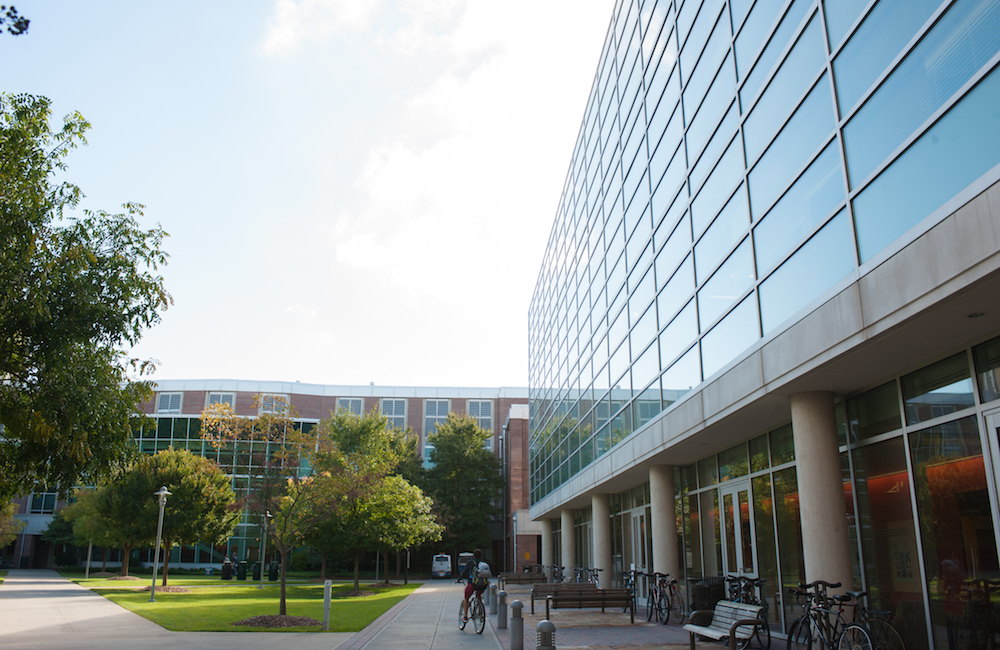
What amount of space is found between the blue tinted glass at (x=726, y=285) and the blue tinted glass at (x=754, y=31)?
3094 millimetres

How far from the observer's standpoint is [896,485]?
9266 mm

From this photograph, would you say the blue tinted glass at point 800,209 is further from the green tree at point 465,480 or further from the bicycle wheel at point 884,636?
the green tree at point 465,480

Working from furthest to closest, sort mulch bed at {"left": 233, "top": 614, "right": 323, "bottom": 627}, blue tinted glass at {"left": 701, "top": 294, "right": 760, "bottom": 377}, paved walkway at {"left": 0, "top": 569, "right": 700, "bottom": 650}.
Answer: mulch bed at {"left": 233, "top": 614, "right": 323, "bottom": 627}, paved walkway at {"left": 0, "top": 569, "right": 700, "bottom": 650}, blue tinted glass at {"left": 701, "top": 294, "right": 760, "bottom": 377}

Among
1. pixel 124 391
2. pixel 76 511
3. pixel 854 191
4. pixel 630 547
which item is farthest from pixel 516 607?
pixel 76 511

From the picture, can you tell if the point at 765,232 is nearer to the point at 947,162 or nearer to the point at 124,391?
the point at 947,162

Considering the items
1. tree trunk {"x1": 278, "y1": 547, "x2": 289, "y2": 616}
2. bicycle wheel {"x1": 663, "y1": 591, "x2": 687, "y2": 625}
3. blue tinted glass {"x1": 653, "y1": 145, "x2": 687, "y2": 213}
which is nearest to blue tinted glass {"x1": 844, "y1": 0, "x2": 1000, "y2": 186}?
blue tinted glass {"x1": 653, "y1": 145, "x2": 687, "y2": 213}

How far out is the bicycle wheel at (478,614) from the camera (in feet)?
47.4

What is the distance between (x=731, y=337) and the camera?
12.6 meters

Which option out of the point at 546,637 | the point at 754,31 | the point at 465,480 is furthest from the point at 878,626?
the point at 465,480

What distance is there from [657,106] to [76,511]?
43.9 m

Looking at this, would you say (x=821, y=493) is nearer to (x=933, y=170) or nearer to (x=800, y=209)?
(x=800, y=209)

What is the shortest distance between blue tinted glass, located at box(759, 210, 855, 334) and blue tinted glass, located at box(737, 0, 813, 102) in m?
3.21

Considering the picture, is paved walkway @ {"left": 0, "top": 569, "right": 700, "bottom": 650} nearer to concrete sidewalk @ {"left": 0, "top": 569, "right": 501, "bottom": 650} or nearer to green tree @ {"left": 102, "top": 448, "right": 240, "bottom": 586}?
concrete sidewalk @ {"left": 0, "top": 569, "right": 501, "bottom": 650}

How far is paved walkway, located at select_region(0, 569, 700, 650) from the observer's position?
12070 mm
